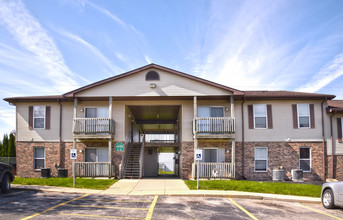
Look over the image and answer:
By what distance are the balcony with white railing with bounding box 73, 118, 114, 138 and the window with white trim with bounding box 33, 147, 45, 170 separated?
3.34 m

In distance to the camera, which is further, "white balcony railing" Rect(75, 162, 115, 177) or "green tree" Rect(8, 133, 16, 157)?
"green tree" Rect(8, 133, 16, 157)

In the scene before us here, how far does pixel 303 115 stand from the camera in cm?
2003

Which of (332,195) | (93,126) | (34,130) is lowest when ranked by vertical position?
(332,195)

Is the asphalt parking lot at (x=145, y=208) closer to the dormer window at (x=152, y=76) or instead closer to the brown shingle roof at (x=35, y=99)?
the dormer window at (x=152, y=76)

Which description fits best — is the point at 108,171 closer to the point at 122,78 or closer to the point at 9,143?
the point at 122,78

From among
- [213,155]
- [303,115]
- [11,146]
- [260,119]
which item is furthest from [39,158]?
[303,115]

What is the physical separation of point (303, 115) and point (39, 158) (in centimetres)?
1786

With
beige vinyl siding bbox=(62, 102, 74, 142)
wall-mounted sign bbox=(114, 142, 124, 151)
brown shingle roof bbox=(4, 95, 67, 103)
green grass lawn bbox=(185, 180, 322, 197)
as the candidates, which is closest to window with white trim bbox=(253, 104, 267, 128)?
green grass lawn bbox=(185, 180, 322, 197)

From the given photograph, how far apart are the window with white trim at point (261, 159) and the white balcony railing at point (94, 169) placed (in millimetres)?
9399

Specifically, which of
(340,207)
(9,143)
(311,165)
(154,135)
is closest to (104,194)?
(340,207)

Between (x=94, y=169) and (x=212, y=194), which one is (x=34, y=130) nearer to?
(x=94, y=169)

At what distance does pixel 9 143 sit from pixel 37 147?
12.1 meters

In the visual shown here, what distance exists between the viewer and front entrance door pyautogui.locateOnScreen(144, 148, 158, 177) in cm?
2648

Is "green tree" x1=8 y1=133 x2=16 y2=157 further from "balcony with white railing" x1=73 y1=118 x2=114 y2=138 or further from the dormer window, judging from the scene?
the dormer window
